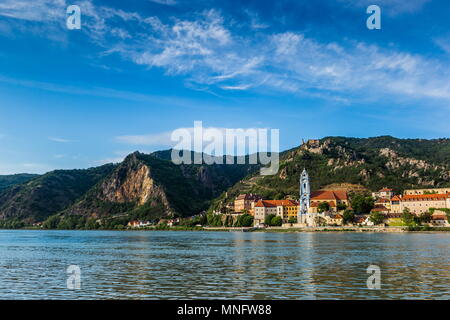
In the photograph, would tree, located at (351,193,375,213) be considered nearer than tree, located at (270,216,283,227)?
Yes

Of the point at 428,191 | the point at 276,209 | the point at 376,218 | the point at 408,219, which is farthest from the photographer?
the point at 276,209

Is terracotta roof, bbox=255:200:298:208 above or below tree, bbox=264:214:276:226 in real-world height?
above

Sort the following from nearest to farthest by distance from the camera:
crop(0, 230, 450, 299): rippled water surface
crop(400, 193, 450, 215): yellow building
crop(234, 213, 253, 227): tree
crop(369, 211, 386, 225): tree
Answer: crop(0, 230, 450, 299): rippled water surface
crop(369, 211, 386, 225): tree
crop(400, 193, 450, 215): yellow building
crop(234, 213, 253, 227): tree

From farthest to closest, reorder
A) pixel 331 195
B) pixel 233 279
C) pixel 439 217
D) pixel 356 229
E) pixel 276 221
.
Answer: pixel 331 195
pixel 276 221
pixel 356 229
pixel 439 217
pixel 233 279

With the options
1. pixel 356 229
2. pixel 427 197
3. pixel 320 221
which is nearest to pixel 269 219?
pixel 320 221

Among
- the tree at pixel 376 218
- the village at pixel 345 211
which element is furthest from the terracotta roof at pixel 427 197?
the tree at pixel 376 218

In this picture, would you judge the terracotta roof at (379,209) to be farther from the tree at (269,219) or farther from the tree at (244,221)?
the tree at (244,221)

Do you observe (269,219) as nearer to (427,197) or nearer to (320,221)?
(320,221)

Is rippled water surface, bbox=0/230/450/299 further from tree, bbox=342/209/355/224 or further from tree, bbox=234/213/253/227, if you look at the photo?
tree, bbox=234/213/253/227

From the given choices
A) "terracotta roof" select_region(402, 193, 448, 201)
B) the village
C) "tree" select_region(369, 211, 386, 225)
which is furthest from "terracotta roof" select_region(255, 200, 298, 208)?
"tree" select_region(369, 211, 386, 225)

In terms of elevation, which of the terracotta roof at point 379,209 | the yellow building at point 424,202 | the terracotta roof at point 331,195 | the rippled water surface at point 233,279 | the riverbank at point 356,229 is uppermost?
the terracotta roof at point 331,195

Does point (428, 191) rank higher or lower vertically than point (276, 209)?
higher

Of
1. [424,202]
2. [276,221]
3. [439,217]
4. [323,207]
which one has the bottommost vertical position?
[276,221]
